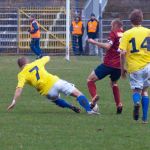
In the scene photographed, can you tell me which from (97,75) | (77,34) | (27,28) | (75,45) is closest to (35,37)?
(75,45)

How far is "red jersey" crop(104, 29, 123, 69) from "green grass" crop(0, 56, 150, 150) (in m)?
0.90

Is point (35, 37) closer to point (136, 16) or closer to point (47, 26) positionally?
point (47, 26)

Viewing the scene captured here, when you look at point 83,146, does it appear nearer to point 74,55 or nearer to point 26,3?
point 74,55

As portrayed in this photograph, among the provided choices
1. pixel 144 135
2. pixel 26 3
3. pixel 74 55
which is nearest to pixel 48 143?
pixel 144 135

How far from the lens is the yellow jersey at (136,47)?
41.9 feet

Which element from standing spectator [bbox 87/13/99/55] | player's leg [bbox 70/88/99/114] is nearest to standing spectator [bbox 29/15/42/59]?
standing spectator [bbox 87/13/99/55]

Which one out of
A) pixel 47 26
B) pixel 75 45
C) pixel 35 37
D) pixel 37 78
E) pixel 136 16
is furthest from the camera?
pixel 47 26

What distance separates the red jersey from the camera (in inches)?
563

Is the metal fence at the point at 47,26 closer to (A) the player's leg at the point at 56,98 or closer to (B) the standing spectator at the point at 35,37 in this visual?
(B) the standing spectator at the point at 35,37

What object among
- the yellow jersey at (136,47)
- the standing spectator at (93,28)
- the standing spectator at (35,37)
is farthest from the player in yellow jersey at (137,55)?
the standing spectator at (93,28)

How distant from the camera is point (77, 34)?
38.3 m

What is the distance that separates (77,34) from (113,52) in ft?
77.9

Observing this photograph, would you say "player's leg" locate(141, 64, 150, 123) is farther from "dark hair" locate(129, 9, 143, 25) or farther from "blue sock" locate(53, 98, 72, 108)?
"blue sock" locate(53, 98, 72, 108)

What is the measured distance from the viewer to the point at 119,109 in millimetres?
14602
